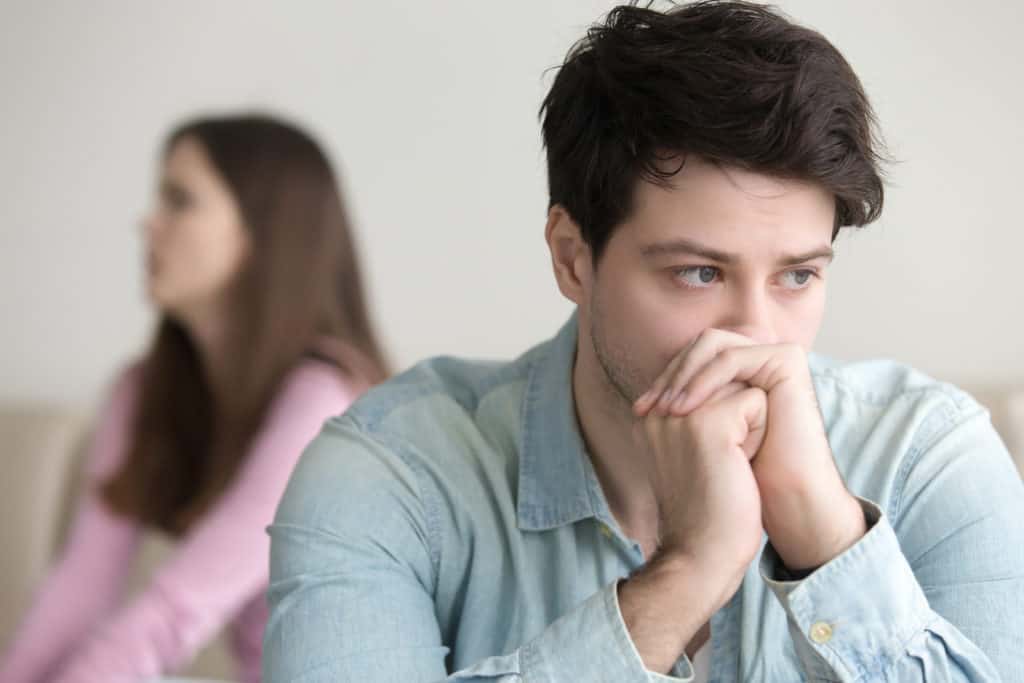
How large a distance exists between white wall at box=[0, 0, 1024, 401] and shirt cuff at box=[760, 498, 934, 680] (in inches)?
49.6

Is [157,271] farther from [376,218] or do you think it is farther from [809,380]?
[809,380]

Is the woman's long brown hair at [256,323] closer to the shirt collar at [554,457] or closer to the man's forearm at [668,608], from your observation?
the shirt collar at [554,457]

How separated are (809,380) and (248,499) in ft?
3.65

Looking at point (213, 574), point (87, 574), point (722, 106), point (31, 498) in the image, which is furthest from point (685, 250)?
point (31, 498)

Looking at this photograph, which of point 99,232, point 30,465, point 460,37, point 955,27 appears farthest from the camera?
point 99,232

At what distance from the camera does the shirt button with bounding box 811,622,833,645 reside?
40.6 inches

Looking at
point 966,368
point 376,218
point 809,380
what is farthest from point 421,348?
point 809,380

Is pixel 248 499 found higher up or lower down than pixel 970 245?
lower down

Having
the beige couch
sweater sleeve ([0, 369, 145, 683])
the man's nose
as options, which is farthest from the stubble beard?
the beige couch

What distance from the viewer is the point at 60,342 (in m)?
3.02

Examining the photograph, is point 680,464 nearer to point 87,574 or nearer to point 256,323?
point 256,323

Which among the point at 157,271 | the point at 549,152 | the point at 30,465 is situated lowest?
the point at 30,465

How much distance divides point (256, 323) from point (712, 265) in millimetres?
1208

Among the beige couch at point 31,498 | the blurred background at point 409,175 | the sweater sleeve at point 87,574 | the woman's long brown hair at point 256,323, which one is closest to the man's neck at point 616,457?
the blurred background at point 409,175
